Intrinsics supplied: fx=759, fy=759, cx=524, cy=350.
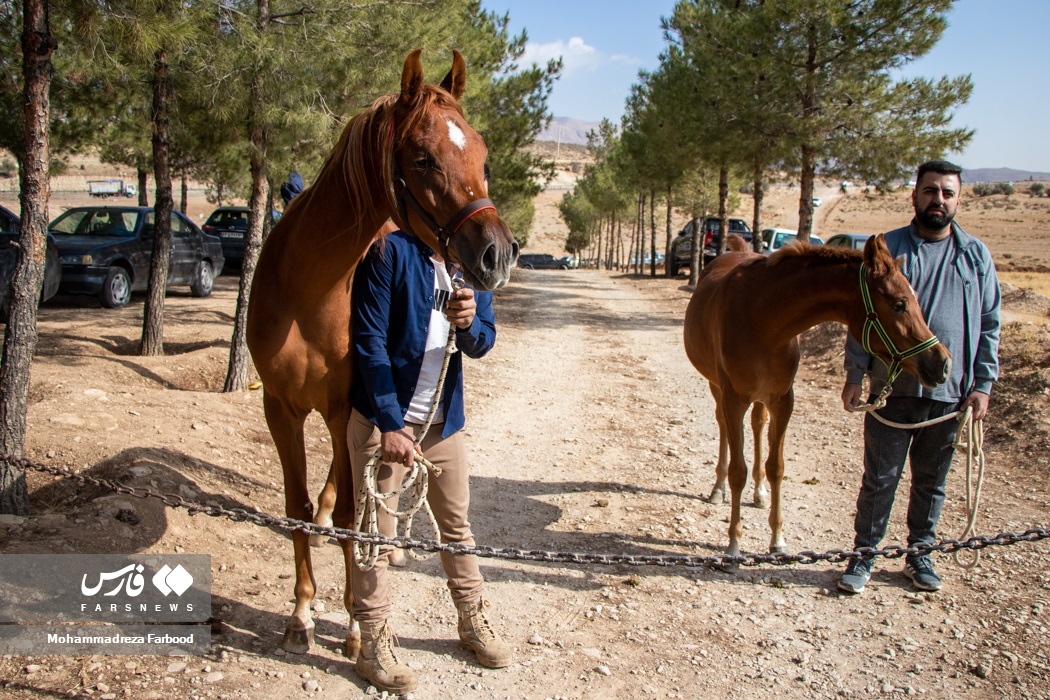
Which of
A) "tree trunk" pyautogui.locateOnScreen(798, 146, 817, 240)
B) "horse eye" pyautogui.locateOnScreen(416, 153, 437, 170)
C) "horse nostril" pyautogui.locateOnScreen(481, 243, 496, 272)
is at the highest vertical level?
"tree trunk" pyautogui.locateOnScreen(798, 146, 817, 240)

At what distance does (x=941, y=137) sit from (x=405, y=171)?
1266cm

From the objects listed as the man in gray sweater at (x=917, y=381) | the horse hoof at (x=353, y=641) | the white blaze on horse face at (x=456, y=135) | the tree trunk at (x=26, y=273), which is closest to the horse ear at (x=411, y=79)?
the white blaze on horse face at (x=456, y=135)

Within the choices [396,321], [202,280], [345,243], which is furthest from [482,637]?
[202,280]

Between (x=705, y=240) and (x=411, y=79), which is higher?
(x=705, y=240)

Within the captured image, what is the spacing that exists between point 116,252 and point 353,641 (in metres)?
11.9

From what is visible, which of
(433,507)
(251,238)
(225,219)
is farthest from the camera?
(225,219)

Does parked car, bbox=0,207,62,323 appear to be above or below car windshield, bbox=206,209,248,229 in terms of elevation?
below

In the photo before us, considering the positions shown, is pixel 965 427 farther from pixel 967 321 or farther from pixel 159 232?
pixel 159 232

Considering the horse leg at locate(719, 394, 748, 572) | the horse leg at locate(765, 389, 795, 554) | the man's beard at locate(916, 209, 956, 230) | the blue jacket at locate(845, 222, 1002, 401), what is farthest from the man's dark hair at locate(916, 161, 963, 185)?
the horse leg at locate(719, 394, 748, 572)

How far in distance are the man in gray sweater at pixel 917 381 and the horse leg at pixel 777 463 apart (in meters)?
0.51

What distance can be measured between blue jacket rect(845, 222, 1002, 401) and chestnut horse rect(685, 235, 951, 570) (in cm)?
27

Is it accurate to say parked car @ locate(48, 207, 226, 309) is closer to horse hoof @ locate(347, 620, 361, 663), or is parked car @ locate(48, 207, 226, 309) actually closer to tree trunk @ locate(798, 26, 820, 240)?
horse hoof @ locate(347, 620, 361, 663)

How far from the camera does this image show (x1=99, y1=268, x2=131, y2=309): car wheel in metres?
12.8

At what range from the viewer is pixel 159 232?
9156 mm
